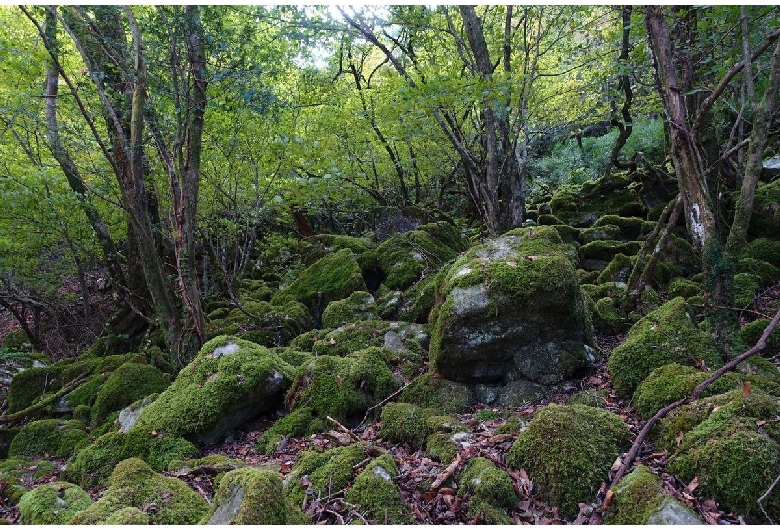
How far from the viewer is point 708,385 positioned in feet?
13.1

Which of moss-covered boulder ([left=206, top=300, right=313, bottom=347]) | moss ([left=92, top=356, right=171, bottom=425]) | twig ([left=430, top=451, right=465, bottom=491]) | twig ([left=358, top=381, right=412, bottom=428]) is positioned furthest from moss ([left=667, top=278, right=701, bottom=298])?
moss ([left=92, top=356, right=171, bottom=425])

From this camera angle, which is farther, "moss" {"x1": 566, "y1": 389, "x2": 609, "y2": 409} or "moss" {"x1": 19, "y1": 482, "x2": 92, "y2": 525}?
"moss" {"x1": 566, "y1": 389, "x2": 609, "y2": 409}

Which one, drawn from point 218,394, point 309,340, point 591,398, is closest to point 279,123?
point 309,340

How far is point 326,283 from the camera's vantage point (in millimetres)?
10156

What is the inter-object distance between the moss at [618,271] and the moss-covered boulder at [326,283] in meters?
4.57

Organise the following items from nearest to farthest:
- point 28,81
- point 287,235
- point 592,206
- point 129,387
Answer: point 129,387, point 28,81, point 592,206, point 287,235

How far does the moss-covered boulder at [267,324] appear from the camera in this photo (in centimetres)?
898

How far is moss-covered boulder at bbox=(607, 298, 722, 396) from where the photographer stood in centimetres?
471

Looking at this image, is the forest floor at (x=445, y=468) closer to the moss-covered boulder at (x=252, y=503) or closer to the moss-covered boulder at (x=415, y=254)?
the moss-covered boulder at (x=252, y=503)

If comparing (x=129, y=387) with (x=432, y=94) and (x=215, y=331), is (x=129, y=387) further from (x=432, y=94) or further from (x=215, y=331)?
(x=432, y=94)

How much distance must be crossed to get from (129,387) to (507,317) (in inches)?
229

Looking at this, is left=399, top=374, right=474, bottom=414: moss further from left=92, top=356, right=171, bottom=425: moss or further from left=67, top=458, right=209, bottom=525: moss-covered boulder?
left=92, top=356, right=171, bottom=425: moss

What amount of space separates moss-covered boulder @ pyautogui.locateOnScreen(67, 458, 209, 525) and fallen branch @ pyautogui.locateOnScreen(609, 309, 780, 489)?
10.2 feet

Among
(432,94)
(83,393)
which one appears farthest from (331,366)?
(83,393)
